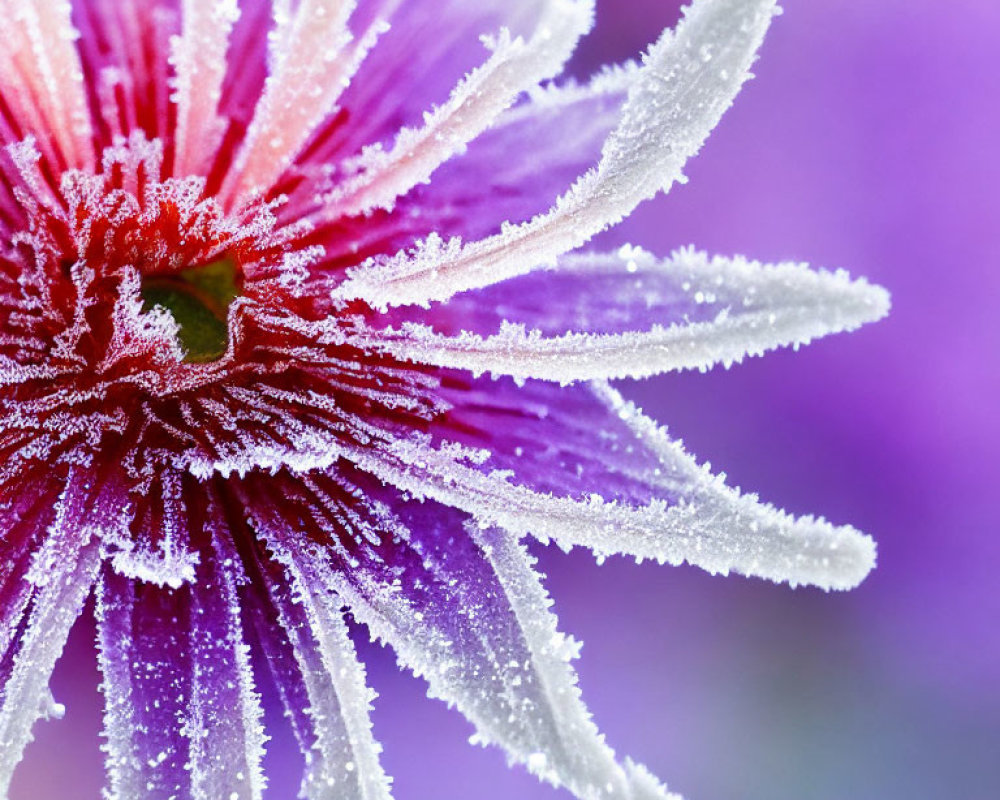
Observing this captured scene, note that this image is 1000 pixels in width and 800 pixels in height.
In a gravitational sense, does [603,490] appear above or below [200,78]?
below

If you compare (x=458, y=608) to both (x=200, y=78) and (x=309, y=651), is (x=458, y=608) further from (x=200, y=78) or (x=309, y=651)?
(x=200, y=78)

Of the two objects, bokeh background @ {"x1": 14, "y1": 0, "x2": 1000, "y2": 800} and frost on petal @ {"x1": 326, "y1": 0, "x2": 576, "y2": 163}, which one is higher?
frost on petal @ {"x1": 326, "y1": 0, "x2": 576, "y2": 163}

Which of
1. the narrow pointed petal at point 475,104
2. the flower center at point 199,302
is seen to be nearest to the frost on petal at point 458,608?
the flower center at point 199,302

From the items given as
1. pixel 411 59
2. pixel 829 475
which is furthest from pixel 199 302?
pixel 829 475

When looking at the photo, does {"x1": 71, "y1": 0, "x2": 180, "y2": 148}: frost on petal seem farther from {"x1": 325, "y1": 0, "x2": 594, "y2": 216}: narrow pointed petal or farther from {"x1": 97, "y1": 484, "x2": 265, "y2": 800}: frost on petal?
{"x1": 97, "y1": 484, "x2": 265, "y2": 800}: frost on petal

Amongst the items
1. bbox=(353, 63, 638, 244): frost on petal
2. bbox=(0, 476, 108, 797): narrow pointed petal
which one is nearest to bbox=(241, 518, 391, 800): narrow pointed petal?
bbox=(0, 476, 108, 797): narrow pointed petal

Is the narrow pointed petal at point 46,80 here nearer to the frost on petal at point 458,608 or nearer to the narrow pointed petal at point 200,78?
the narrow pointed petal at point 200,78

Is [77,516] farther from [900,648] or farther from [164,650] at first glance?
[900,648]
